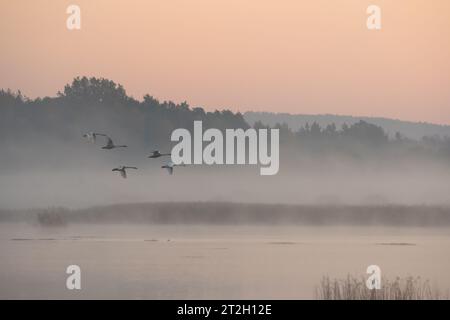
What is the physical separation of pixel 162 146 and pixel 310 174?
292 cm

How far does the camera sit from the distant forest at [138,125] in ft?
73.7

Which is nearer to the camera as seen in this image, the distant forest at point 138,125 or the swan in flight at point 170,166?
the swan in flight at point 170,166

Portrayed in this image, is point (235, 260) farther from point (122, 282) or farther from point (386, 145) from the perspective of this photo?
point (386, 145)

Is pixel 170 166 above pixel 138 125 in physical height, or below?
below

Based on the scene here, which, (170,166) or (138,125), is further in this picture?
(138,125)

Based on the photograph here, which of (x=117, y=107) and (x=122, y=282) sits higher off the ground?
(x=117, y=107)

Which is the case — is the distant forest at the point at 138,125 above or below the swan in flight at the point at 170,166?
above

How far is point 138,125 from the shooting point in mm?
24109

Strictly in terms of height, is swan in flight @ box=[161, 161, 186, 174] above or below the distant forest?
below

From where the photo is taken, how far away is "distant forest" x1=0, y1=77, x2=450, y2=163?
22.5 m

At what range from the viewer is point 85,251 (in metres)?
21.3

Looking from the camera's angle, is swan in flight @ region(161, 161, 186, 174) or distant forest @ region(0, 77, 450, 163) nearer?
swan in flight @ region(161, 161, 186, 174)
